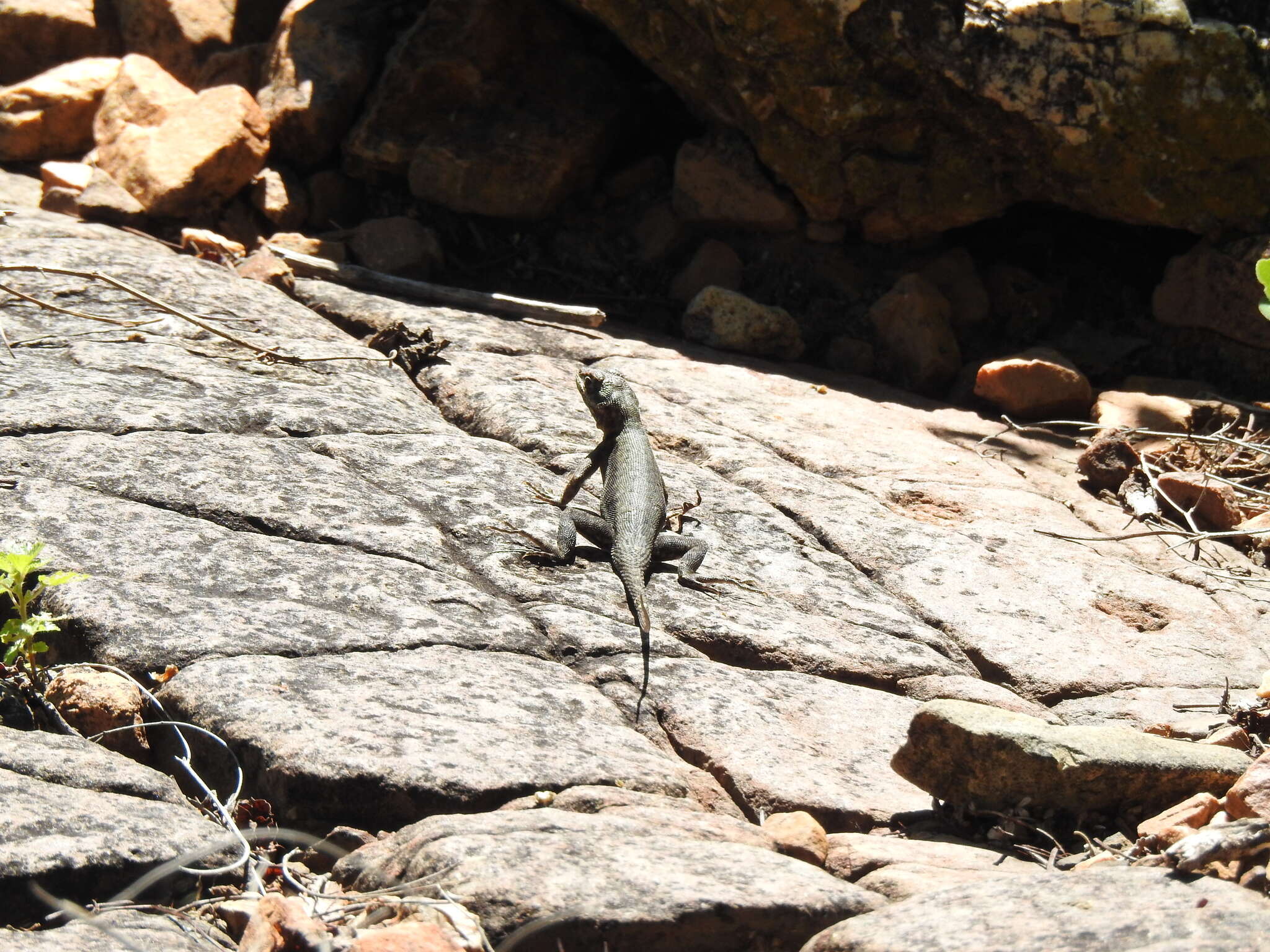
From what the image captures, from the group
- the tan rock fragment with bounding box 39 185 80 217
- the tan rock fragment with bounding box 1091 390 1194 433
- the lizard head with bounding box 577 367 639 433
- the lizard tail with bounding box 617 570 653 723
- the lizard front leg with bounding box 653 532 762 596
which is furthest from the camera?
the tan rock fragment with bounding box 39 185 80 217

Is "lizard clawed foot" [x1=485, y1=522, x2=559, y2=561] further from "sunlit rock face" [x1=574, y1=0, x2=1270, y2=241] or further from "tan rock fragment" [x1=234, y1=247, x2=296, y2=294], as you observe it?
"sunlit rock face" [x1=574, y1=0, x2=1270, y2=241]

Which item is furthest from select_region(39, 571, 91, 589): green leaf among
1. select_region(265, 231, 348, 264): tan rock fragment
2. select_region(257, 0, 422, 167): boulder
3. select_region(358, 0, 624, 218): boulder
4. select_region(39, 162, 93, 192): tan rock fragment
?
select_region(257, 0, 422, 167): boulder

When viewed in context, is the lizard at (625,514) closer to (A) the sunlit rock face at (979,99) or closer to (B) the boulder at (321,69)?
(A) the sunlit rock face at (979,99)

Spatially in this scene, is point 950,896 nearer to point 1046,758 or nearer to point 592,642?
point 1046,758

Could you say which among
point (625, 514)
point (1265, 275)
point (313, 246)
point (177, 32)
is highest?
point (177, 32)

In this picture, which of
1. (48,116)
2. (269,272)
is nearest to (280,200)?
(269,272)

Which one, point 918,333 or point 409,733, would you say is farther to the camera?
point 918,333

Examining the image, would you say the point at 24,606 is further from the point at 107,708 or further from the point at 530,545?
the point at 530,545

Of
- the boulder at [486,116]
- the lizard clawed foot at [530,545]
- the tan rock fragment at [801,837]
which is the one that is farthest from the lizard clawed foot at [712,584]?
the boulder at [486,116]
